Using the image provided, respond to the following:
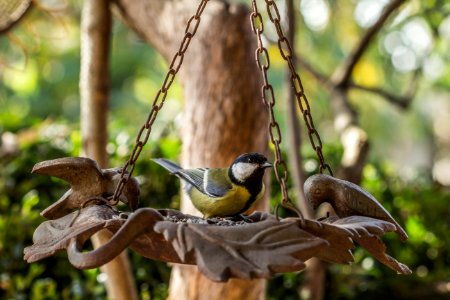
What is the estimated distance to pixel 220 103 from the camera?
288 centimetres

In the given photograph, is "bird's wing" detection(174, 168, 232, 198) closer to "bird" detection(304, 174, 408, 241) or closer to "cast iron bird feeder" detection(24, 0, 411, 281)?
"cast iron bird feeder" detection(24, 0, 411, 281)

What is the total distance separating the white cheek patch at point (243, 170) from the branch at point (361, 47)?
6.14ft

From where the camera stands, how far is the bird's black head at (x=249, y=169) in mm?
2012

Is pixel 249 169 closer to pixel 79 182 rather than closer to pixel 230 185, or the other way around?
pixel 230 185

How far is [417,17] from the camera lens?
13.1ft

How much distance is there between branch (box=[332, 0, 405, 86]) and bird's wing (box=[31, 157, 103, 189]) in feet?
7.23

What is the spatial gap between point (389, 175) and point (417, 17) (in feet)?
3.12

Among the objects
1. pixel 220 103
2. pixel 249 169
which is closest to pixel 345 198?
pixel 249 169

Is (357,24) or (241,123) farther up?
(357,24)

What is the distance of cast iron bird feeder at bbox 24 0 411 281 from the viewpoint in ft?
4.58

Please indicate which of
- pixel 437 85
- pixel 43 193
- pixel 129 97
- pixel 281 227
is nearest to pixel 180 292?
pixel 43 193

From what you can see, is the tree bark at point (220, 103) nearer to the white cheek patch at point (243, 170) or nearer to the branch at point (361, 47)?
the white cheek patch at point (243, 170)

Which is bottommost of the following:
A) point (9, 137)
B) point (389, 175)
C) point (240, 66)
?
point (389, 175)

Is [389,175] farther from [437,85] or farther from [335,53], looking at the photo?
[437,85]
